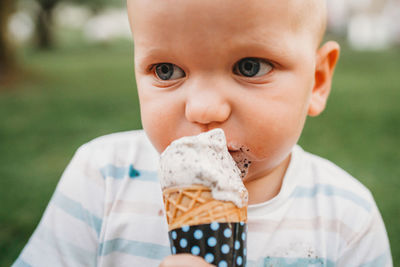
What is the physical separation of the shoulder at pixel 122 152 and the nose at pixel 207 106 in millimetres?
577

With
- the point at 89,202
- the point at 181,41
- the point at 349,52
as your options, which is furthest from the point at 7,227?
the point at 349,52

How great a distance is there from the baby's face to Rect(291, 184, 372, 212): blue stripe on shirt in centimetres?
37

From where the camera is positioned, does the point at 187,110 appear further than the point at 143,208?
No

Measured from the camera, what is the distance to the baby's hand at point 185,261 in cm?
104

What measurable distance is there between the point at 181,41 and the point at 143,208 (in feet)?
2.30

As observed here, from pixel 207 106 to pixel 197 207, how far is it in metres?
0.27

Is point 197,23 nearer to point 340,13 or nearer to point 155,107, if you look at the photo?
point 155,107

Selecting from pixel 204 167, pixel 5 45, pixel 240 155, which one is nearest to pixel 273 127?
pixel 240 155

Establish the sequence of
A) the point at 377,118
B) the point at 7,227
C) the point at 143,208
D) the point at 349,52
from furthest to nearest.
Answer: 1. the point at 349,52
2. the point at 377,118
3. the point at 7,227
4. the point at 143,208

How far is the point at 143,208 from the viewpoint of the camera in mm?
1605

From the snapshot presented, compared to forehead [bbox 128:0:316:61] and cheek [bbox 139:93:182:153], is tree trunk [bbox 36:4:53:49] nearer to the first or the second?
cheek [bbox 139:93:182:153]

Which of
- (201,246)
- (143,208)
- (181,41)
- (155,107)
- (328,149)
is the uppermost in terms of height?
(181,41)

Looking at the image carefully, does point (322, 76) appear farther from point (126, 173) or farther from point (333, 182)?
point (126, 173)

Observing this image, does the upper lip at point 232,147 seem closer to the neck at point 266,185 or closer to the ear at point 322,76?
the neck at point 266,185
